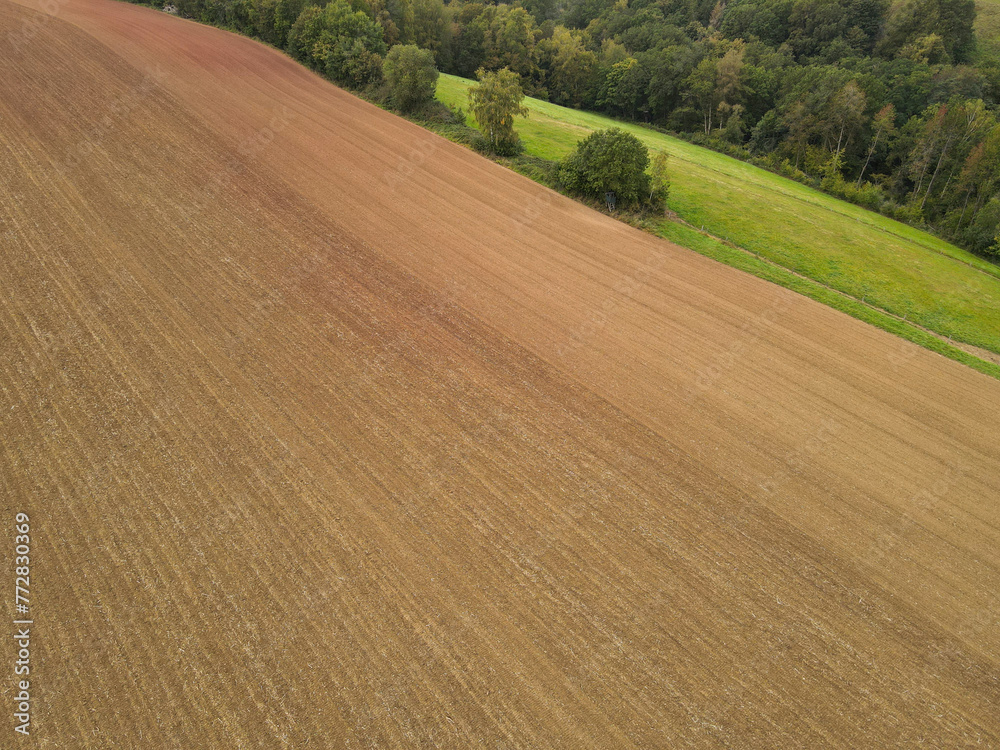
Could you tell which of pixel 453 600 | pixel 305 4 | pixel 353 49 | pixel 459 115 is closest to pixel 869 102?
pixel 459 115

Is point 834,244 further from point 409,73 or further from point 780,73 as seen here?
point 780,73

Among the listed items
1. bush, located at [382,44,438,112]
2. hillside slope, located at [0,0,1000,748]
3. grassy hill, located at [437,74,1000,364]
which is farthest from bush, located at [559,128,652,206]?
bush, located at [382,44,438,112]

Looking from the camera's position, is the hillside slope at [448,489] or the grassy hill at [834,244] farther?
the grassy hill at [834,244]

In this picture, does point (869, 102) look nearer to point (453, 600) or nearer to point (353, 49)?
point (353, 49)

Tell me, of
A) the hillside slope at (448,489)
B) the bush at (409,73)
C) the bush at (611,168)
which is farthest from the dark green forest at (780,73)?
the hillside slope at (448,489)

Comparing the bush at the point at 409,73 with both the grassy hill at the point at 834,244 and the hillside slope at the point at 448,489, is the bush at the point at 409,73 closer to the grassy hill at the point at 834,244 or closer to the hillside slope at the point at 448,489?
the grassy hill at the point at 834,244

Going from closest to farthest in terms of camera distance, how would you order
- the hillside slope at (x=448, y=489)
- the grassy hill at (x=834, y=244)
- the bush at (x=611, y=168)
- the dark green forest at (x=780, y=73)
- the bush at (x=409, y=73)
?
the hillside slope at (x=448, y=489), the grassy hill at (x=834, y=244), the bush at (x=611, y=168), the bush at (x=409, y=73), the dark green forest at (x=780, y=73)
